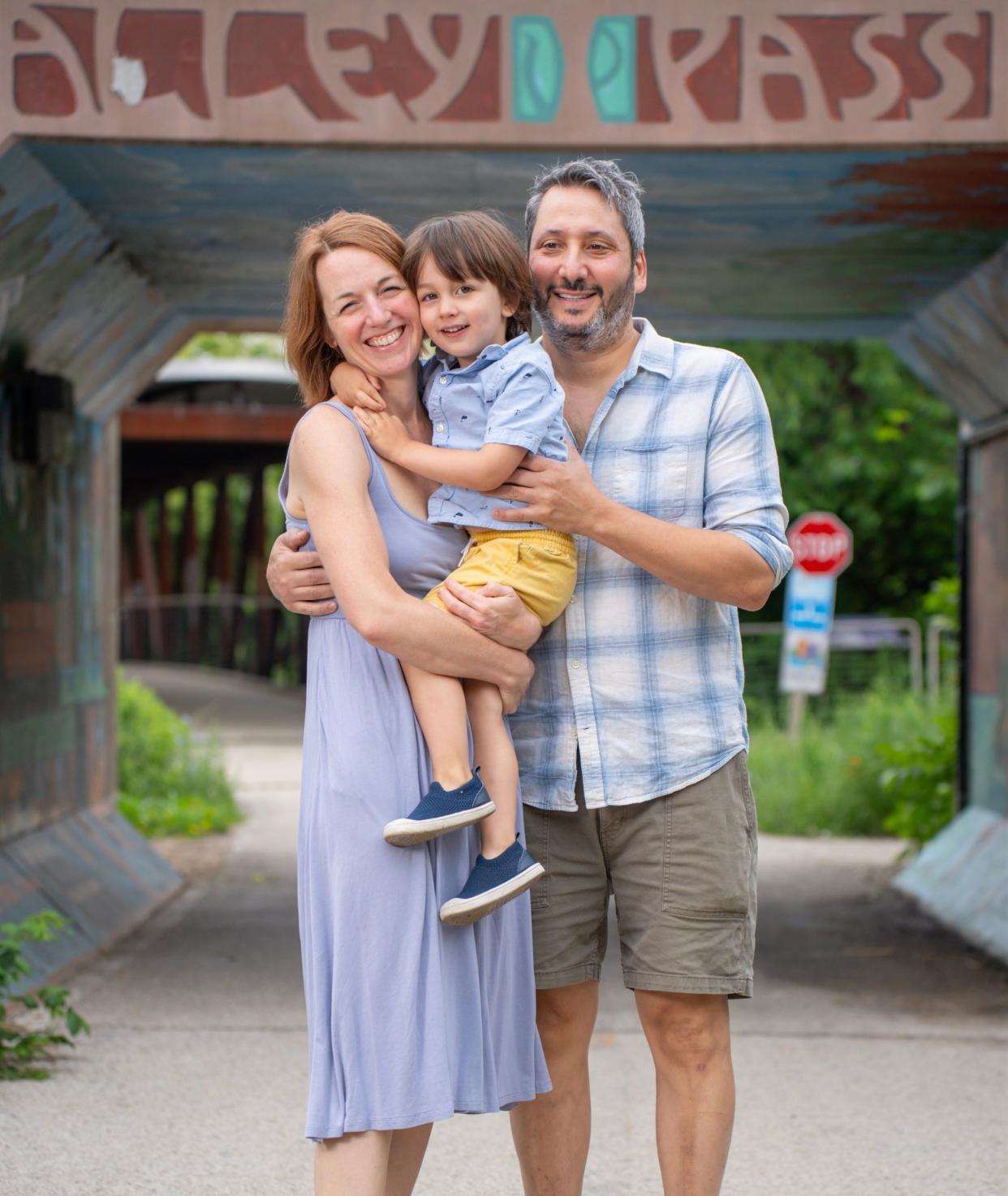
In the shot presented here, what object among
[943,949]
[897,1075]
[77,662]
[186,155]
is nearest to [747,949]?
[897,1075]

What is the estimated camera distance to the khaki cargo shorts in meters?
3.19

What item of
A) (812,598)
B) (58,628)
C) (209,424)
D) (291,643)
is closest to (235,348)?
(291,643)

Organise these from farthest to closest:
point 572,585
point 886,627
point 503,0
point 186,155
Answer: point 886,627 < point 186,155 < point 503,0 < point 572,585

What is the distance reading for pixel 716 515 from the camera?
323cm

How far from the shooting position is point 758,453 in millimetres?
3262

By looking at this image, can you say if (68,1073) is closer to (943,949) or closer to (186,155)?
(186,155)

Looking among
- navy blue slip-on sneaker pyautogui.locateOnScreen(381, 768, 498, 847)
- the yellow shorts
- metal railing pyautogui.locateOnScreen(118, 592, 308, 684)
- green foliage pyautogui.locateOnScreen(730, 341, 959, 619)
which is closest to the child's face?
the yellow shorts

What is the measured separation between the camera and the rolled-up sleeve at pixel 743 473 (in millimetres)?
3193

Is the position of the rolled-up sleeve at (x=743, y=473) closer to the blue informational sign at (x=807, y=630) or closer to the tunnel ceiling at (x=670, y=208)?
the tunnel ceiling at (x=670, y=208)

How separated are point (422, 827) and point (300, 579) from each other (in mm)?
556

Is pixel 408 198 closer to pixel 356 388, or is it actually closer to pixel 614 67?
pixel 614 67

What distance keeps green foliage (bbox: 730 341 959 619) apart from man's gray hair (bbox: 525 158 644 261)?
50.4 ft

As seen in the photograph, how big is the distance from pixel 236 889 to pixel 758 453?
6568mm

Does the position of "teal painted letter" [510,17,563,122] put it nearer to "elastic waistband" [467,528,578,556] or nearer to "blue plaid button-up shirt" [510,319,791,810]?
"blue plaid button-up shirt" [510,319,791,810]
